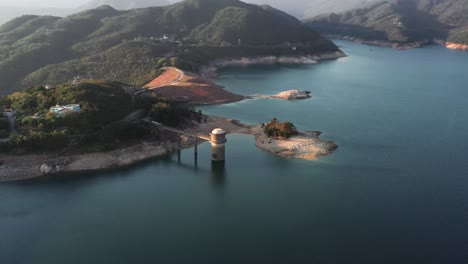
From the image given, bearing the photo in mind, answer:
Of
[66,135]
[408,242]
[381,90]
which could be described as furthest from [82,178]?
[381,90]

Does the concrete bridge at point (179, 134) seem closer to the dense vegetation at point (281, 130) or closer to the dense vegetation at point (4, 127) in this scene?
the dense vegetation at point (281, 130)

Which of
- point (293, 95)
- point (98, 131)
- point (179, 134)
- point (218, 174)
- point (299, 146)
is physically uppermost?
point (98, 131)

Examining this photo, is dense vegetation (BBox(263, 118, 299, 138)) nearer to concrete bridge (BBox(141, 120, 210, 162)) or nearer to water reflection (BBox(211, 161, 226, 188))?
concrete bridge (BBox(141, 120, 210, 162))

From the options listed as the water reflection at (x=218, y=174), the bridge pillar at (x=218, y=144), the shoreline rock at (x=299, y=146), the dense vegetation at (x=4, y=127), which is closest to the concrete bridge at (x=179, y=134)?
the bridge pillar at (x=218, y=144)

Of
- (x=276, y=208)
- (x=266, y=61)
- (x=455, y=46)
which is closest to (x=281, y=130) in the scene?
(x=276, y=208)

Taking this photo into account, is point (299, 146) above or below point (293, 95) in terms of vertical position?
below

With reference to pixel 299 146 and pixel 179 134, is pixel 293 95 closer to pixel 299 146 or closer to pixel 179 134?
pixel 299 146

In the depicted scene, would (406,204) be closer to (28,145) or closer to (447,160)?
(447,160)
